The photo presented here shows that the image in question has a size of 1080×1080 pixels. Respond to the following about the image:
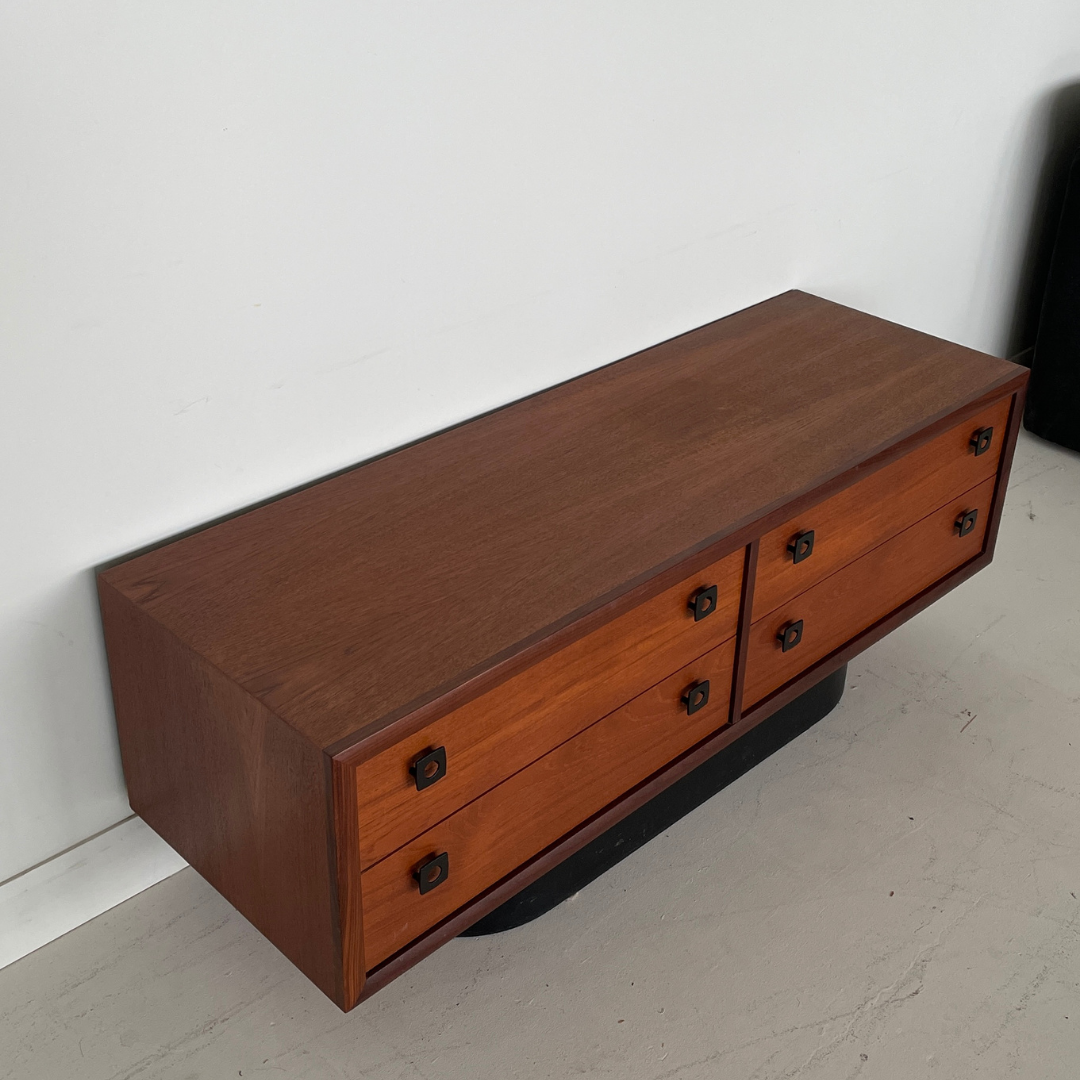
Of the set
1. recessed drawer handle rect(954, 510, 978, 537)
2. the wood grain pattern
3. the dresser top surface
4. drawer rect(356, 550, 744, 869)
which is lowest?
the wood grain pattern

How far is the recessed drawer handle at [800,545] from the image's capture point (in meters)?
1.69

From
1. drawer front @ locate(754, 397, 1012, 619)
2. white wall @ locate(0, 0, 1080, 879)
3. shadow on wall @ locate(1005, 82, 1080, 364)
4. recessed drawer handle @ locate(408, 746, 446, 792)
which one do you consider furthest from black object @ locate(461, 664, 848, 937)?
shadow on wall @ locate(1005, 82, 1080, 364)

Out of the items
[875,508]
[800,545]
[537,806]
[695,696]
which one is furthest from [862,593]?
[537,806]

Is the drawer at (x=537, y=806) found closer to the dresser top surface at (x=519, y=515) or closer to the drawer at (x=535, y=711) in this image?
the drawer at (x=535, y=711)

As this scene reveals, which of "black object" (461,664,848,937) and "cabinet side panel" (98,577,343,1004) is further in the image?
"black object" (461,664,848,937)

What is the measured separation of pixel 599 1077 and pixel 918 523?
944mm

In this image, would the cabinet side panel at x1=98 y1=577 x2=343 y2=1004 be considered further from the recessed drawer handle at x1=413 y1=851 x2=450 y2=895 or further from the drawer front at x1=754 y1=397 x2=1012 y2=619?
the drawer front at x1=754 y1=397 x2=1012 y2=619

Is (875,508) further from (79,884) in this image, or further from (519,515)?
(79,884)

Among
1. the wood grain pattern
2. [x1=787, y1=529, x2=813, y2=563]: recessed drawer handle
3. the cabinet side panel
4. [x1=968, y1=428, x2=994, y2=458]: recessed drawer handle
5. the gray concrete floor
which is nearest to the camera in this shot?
the cabinet side panel

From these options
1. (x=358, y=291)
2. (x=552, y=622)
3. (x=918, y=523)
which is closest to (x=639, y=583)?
(x=552, y=622)

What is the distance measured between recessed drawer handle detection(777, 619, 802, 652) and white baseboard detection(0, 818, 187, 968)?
0.91 m

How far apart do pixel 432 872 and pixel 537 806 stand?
0.57ft

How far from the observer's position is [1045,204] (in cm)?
295

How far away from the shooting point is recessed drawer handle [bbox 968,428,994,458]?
A: 1.97 metres
